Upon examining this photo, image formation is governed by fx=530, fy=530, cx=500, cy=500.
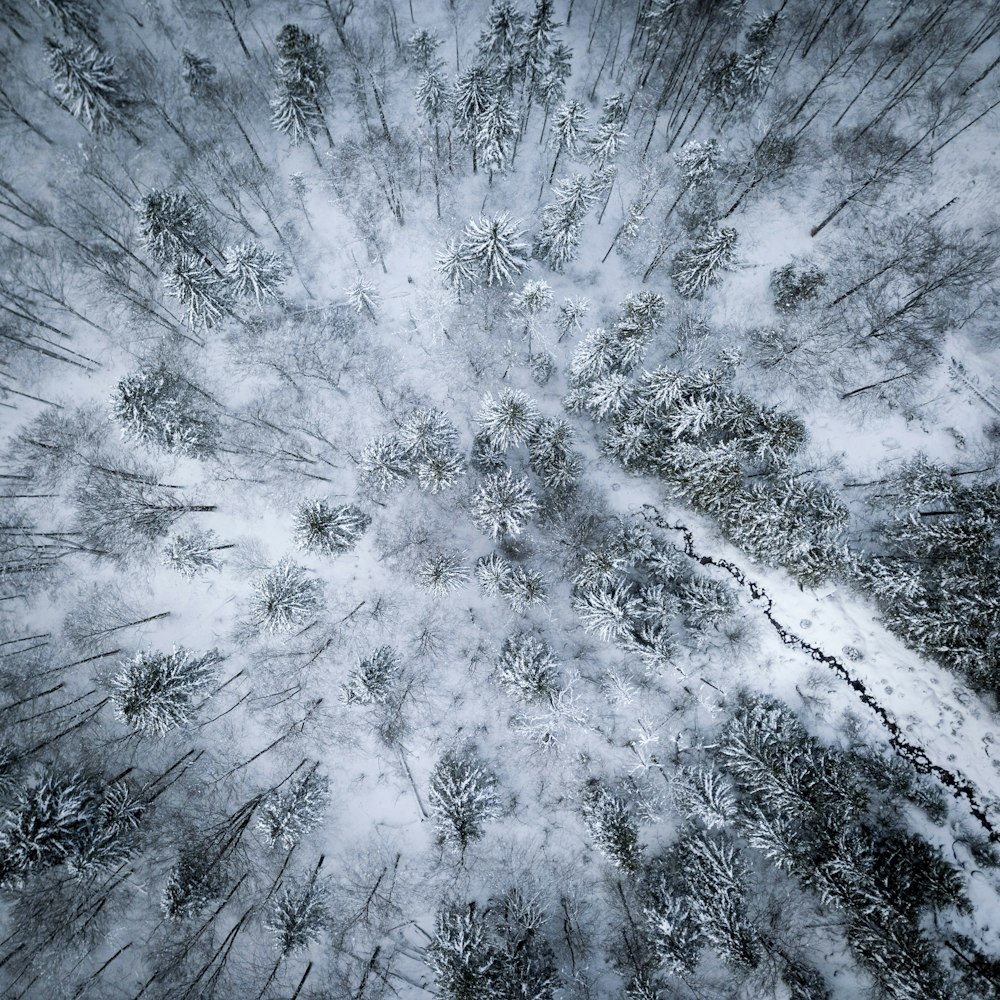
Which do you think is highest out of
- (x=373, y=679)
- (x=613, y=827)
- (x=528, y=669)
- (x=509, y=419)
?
(x=509, y=419)

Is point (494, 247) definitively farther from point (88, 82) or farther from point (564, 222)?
point (88, 82)

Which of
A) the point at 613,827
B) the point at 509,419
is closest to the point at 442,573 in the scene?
the point at 509,419

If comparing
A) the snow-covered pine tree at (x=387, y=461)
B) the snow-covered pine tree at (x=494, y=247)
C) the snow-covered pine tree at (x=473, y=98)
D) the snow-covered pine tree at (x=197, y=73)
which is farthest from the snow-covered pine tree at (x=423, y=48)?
the snow-covered pine tree at (x=387, y=461)

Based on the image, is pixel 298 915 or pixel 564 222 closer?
pixel 298 915

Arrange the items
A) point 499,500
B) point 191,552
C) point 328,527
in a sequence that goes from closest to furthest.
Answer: point 499,500
point 328,527
point 191,552

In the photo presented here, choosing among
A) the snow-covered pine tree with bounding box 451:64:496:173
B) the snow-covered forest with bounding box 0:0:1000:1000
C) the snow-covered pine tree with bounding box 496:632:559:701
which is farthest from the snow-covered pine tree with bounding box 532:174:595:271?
the snow-covered pine tree with bounding box 496:632:559:701

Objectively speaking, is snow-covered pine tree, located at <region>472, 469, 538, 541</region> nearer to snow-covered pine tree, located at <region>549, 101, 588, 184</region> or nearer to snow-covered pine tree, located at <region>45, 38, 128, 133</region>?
snow-covered pine tree, located at <region>549, 101, 588, 184</region>

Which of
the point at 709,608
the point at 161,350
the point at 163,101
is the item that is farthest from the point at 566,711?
the point at 163,101
